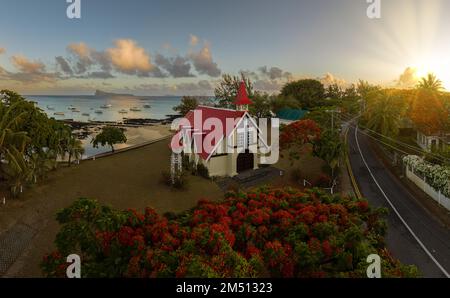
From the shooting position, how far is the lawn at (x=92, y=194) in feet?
59.4

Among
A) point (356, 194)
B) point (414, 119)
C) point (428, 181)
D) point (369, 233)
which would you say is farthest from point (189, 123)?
point (414, 119)

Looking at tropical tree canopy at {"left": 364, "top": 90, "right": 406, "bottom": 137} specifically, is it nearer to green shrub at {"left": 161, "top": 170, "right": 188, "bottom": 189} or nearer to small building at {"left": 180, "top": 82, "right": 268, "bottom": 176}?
small building at {"left": 180, "top": 82, "right": 268, "bottom": 176}

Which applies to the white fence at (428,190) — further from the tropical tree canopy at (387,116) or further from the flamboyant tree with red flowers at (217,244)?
the flamboyant tree with red flowers at (217,244)

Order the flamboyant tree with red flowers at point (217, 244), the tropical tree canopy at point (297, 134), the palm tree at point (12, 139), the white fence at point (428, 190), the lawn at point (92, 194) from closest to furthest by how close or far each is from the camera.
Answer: the flamboyant tree with red flowers at point (217, 244), the lawn at point (92, 194), the palm tree at point (12, 139), the white fence at point (428, 190), the tropical tree canopy at point (297, 134)

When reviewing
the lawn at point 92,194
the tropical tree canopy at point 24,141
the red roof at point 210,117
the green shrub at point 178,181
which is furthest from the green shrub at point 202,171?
the tropical tree canopy at point 24,141

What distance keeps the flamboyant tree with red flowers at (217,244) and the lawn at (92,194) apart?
834 centimetres

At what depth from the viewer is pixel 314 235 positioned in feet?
32.0

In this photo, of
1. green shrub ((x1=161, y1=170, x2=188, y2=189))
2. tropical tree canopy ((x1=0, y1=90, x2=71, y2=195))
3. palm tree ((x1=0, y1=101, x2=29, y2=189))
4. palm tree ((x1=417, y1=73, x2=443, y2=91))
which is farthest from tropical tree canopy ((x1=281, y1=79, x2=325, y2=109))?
palm tree ((x1=0, y1=101, x2=29, y2=189))

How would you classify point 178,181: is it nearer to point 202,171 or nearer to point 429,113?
point 202,171

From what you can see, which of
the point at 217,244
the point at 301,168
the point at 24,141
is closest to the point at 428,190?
the point at 301,168

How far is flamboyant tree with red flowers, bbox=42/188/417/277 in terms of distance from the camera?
8.09m

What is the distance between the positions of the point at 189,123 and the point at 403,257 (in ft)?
81.0

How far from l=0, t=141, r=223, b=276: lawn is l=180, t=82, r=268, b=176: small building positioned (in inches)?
91.9

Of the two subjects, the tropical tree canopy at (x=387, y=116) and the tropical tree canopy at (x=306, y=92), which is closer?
the tropical tree canopy at (x=387, y=116)
